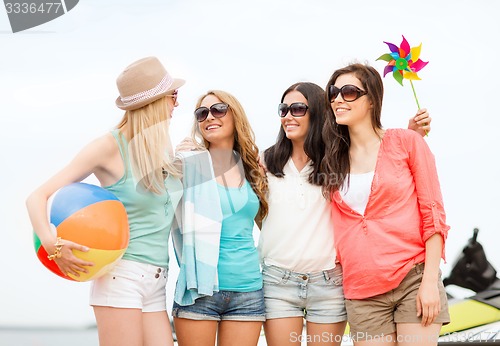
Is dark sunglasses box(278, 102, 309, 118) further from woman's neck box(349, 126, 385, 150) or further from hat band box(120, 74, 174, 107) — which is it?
hat band box(120, 74, 174, 107)

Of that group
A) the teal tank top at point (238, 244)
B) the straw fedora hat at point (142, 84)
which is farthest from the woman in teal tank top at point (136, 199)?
the teal tank top at point (238, 244)

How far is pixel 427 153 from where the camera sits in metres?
2.35

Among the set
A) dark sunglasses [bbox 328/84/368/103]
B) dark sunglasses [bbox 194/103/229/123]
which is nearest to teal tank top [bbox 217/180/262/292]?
dark sunglasses [bbox 194/103/229/123]

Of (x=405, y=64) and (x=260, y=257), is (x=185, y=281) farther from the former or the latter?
(x=405, y=64)

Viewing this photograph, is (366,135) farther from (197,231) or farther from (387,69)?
(197,231)

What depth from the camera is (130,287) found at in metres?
Answer: 2.14

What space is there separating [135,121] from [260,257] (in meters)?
0.85

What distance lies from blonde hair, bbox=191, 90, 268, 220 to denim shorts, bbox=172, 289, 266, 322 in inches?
15.9

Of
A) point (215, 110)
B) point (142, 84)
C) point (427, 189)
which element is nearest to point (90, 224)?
point (142, 84)

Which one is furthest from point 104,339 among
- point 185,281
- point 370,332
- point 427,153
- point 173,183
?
point 427,153

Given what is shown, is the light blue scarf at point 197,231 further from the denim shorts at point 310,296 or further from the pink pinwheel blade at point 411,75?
A: the pink pinwheel blade at point 411,75

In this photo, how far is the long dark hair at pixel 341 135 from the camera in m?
2.48

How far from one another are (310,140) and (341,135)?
0.18 m

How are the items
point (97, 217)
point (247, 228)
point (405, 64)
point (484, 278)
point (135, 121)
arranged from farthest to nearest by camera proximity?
1. point (484, 278)
2. point (405, 64)
3. point (247, 228)
4. point (135, 121)
5. point (97, 217)
